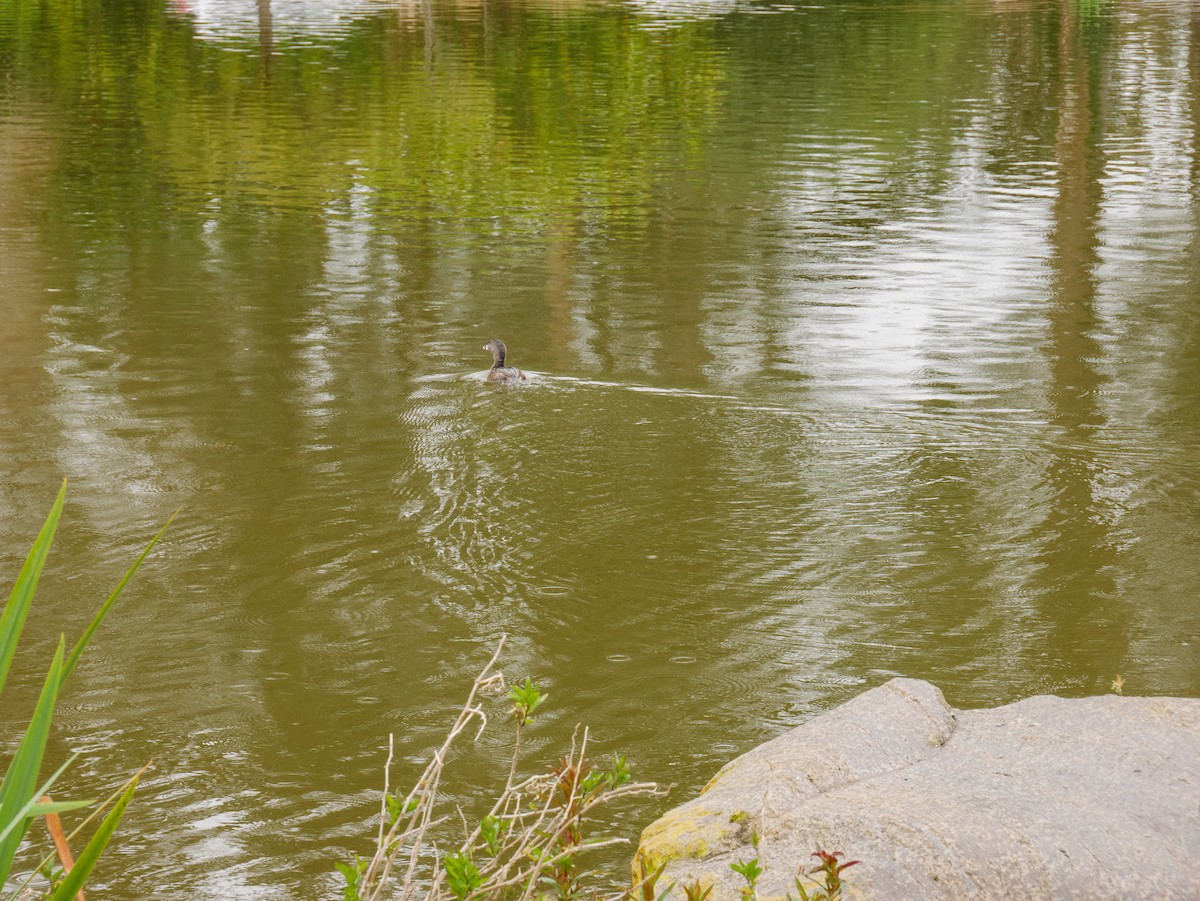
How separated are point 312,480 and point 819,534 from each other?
3.35 meters

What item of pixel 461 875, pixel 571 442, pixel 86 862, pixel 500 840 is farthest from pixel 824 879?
pixel 571 442

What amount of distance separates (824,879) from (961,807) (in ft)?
1.90

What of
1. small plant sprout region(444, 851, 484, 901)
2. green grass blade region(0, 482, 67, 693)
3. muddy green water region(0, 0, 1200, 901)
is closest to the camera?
green grass blade region(0, 482, 67, 693)

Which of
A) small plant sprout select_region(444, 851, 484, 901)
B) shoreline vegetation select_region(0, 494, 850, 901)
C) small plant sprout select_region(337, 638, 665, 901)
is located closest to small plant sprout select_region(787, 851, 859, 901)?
shoreline vegetation select_region(0, 494, 850, 901)

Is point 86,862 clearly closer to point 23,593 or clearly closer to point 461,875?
point 23,593

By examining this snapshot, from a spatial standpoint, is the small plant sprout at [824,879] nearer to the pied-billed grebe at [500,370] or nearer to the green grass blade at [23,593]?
the green grass blade at [23,593]

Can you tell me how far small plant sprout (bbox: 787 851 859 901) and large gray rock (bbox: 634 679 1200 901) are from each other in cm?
7

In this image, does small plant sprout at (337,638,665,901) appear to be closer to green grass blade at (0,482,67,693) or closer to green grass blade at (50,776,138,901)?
green grass blade at (50,776,138,901)

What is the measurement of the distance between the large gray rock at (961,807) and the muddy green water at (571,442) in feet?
4.78

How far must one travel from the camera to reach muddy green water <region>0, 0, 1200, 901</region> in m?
7.27

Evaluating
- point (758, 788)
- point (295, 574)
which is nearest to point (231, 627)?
point (295, 574)

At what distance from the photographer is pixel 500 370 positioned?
11.7 meters

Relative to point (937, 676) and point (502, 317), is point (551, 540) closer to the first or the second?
point (937, 676)

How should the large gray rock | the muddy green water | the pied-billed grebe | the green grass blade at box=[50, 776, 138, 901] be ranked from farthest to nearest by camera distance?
the pied-billed grebe < the muddy green water < the large gray rock < the green grass blade at box=[50, 776, 138, 901]
